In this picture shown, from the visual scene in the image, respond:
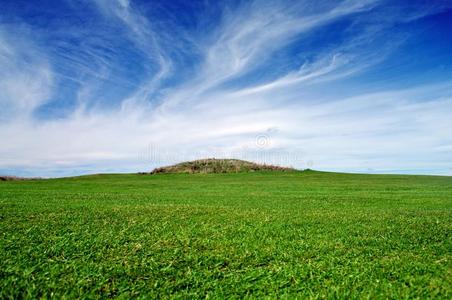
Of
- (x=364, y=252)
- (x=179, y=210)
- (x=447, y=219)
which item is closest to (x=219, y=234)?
(x=364, y=252)

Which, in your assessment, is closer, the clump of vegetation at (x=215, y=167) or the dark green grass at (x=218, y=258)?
the dark green grass at (x=218, y=258)

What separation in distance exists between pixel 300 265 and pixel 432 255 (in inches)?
78.6

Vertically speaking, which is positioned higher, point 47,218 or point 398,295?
point 47,218

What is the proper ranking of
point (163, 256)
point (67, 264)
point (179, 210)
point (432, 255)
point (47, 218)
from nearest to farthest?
1. point (67, 264)
2. point (163, 256)
3. point (432, 255)
4. point (47, 218)
5. point (179, 210)

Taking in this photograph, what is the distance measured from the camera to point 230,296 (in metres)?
3.12

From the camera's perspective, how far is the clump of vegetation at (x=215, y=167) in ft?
147

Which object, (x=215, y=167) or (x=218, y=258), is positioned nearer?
(x=218, y=258)

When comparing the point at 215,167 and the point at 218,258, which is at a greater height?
the point at 215,167

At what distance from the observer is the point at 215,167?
4625 cm

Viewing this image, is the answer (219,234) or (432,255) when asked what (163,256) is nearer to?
(219,234)

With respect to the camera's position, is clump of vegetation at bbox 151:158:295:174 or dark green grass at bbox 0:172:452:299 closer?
dark green grass at bbox 0:172:452:299

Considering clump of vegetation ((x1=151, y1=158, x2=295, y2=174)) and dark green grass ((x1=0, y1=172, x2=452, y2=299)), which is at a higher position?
clump of vegetation ((x1=151, y1=158, x2=295, y2=174))

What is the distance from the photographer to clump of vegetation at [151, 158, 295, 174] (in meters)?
44.7

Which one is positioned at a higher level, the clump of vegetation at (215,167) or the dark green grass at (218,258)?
the clump of vegetation at (215,167)
